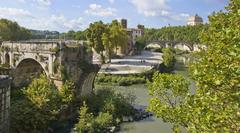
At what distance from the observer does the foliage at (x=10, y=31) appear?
179 ft

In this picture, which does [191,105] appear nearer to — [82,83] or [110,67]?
[82,83]

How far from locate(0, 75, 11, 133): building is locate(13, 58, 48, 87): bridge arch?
9332 mm

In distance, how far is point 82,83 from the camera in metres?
22.9

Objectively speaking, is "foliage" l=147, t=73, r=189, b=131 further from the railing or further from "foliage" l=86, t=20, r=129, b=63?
"foliage" l=86, t=20, r=129, b=63

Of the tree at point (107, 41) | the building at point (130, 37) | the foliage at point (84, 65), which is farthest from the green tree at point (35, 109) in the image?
Answer: the building at point (130, 37)

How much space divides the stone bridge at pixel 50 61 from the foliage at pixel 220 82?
44.9 ft

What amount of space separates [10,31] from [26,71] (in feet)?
115

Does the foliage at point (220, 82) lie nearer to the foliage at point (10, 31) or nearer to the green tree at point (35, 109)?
the green tree at point (35, 109)

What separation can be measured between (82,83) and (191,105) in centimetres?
1449

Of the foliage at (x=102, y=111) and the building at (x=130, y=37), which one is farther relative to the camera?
the building at (x=130, y=37)

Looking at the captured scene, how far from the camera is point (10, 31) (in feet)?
190

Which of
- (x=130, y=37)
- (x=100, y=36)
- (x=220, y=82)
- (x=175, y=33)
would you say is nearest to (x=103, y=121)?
(x=220, y=82)

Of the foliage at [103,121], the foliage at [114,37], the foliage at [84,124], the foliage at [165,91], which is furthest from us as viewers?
the foliage at [114,37]

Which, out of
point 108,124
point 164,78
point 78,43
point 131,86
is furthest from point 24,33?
point 164,78
